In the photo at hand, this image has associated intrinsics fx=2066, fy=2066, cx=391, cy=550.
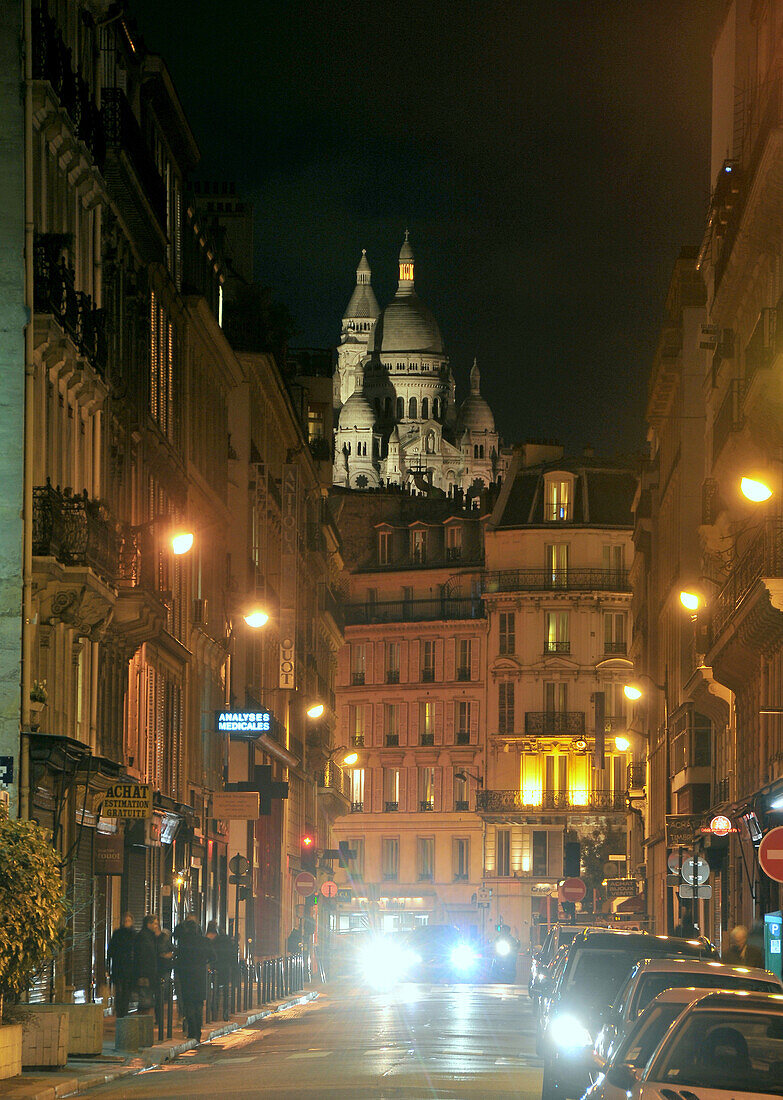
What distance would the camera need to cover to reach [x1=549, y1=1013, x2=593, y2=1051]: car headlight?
57.0ft

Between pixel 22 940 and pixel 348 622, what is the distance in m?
89.7

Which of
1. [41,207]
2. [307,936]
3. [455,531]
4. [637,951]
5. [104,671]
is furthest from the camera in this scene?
[455,531]

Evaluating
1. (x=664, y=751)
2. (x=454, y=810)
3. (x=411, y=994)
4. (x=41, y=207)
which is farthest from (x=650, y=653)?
(x=41, y=207)

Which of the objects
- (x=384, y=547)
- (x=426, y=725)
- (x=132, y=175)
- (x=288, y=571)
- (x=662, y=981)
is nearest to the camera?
(x=662, y=981)

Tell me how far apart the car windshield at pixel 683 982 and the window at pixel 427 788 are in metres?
90.8

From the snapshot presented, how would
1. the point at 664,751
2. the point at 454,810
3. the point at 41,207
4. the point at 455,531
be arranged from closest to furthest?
the point at 41,207, the point at 664,751, the point at 454,810, the point at 455,531

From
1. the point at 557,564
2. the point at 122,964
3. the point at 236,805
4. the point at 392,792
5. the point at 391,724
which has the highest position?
the point at 557,564

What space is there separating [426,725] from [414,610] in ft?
20.9

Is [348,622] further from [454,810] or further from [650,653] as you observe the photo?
[650,653]

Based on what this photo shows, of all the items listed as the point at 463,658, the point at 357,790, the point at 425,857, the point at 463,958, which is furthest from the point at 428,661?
the point at 463,958

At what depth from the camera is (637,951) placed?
1911cm

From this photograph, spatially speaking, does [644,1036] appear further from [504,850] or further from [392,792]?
[392,792]

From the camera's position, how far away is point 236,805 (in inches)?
1913

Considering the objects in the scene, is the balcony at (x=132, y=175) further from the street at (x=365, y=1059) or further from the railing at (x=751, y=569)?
the street at (x=365, y=1059)
